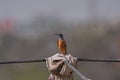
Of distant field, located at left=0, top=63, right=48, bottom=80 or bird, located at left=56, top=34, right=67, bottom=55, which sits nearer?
bird, located at left=56, top=34, right=67, bottom=55

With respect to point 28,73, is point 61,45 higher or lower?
higher

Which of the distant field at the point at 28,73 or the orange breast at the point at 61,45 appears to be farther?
the distant field at the point at 28,73

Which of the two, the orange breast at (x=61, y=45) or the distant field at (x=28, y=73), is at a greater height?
the orange breast at (x=61, y=45)

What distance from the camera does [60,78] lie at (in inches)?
38.5

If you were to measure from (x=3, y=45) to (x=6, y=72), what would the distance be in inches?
35.3

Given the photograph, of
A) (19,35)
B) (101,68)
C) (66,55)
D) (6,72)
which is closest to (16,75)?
(6,72)

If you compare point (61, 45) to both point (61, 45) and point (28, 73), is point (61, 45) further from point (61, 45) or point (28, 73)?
point (28, 73)

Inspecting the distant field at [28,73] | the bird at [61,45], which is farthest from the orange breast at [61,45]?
the distant field at [28,73]

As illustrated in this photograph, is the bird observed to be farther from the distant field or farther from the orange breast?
the distant field

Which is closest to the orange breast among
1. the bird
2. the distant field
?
the bird

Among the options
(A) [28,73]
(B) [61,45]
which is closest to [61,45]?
(B) [61,45]

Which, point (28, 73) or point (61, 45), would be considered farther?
point (28, 73)

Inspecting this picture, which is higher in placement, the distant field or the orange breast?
the orange breast

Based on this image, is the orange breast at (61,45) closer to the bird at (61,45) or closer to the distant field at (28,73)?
the bird at (61,45)
